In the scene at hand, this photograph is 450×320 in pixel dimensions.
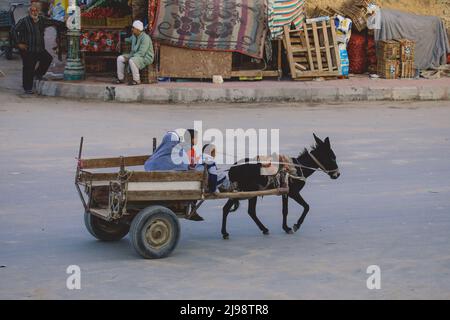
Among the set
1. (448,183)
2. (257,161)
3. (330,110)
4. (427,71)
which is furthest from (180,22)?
(257,161)

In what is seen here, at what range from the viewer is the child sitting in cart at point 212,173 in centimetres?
959

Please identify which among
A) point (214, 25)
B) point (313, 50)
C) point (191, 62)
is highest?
point (214, 25)

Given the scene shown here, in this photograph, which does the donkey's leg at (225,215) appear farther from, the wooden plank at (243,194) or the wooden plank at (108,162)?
the wooden plank at (108,162)

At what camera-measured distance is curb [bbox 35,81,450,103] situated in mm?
20906

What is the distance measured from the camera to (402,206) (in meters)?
11.8

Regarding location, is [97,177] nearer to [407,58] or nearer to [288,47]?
[288,47]

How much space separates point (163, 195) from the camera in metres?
9.25

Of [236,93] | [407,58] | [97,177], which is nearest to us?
[97,177]

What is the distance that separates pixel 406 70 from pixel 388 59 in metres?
0.54

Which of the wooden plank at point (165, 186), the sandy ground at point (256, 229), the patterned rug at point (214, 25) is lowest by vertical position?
the sandy ground at point (256, 229)

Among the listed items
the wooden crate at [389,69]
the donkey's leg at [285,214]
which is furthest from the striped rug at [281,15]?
the donkey's leg at [285,214]

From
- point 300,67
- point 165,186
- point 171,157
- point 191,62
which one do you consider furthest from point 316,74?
point 165,186

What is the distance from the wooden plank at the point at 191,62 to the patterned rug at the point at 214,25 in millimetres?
190

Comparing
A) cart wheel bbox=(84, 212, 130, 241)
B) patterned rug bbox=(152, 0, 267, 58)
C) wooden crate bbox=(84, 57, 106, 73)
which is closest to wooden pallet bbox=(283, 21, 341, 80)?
patterned rug bbox=(152, 0, 267, 58)
